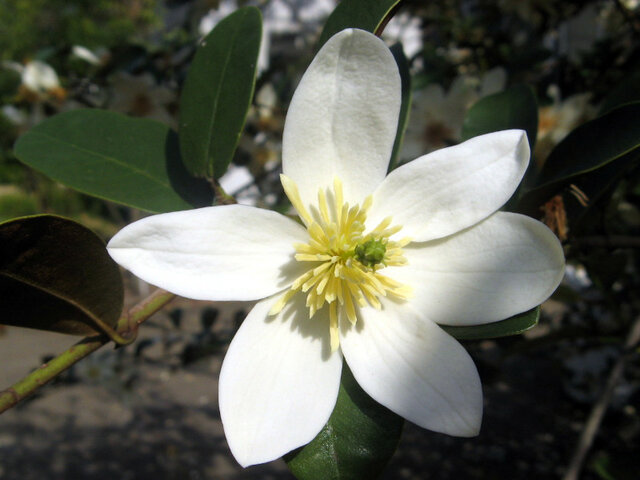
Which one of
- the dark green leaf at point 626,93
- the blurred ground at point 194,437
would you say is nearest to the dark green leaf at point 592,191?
the dark green leaf at point 626,93

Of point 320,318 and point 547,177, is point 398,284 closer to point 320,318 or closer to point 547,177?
point 320,318

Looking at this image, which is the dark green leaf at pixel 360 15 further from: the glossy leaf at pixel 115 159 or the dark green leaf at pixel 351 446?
the dark green leaf at pixel 351 446

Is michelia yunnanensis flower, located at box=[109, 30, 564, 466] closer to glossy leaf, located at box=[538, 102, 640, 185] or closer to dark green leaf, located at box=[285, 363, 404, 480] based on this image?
dark green leaf, located at box=[285, 363, 404, 480]

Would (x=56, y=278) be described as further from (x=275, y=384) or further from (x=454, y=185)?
(x=454, y=185)

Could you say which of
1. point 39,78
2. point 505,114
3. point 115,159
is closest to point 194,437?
point 39,78

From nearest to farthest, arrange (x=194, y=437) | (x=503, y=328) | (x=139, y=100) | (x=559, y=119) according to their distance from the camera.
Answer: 1. (x=503, y=328)
2. (x=559, y=119)
3. (x=139, y=100)
4. (x=194, y=437)
